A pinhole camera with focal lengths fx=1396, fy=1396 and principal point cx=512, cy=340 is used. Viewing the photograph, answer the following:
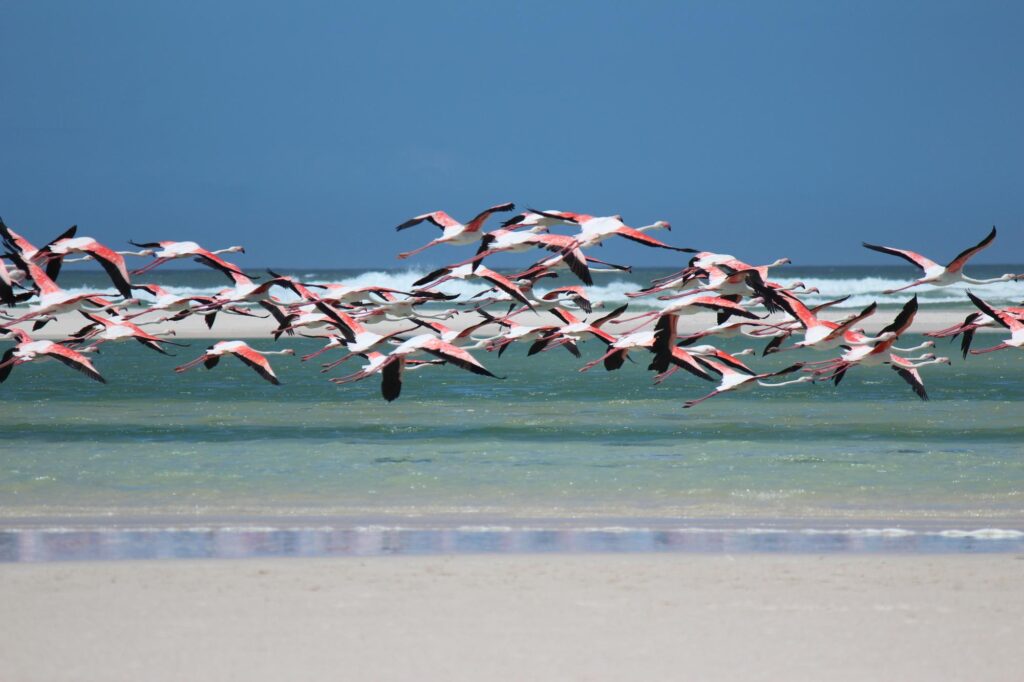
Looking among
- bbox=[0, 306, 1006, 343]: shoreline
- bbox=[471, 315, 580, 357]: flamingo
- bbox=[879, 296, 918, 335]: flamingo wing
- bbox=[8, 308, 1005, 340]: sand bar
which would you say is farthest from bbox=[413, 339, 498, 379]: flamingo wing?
bbox=[0, 306, 1006, 343]: shoreline

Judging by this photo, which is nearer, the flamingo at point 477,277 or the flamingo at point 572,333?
the flamingo at point 477,277

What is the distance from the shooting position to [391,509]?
1308 centimetres

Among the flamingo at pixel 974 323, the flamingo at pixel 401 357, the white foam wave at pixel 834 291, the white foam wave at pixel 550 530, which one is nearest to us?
the white foam wave at pixel 550 530

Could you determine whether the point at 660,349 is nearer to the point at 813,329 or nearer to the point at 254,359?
the point at 813,329

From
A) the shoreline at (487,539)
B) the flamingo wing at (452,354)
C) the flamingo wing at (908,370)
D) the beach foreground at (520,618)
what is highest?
the flamingo wing at (452,354)

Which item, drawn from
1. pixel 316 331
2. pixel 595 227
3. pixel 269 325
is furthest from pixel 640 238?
pixel 269 325

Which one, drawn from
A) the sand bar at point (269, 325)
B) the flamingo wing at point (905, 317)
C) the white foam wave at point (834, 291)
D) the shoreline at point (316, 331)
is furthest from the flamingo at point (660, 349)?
the white foam wave at point (834, 291)

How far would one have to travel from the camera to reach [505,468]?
15.8 m

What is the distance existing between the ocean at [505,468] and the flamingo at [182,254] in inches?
90.7

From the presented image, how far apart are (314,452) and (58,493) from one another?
3.80m

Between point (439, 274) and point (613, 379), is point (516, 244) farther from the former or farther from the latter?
point (613, 379)

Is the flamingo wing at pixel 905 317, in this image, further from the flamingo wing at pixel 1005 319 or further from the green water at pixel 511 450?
the flamingo wing at pixel 1005 319

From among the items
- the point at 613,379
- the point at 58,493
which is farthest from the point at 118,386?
the point at 58,493

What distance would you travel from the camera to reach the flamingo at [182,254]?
1511 cm
